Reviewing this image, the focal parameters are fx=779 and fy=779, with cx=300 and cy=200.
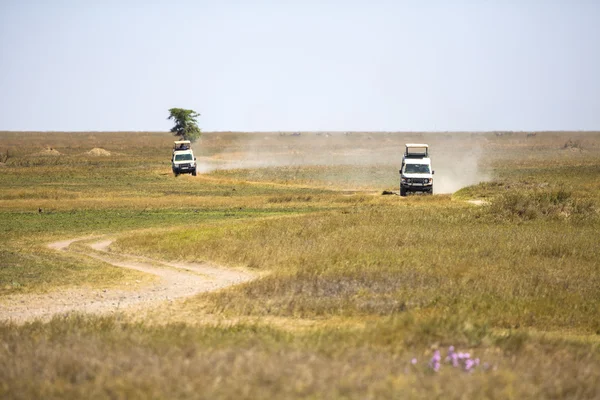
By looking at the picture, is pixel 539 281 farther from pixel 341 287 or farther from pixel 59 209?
pixel 59 209

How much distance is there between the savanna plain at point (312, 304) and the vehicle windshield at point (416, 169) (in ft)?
23.2

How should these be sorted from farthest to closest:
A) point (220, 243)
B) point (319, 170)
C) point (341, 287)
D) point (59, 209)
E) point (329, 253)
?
point (319, 170), point (59, 209), point (220, 243), point (329, 253), point (341, 287)

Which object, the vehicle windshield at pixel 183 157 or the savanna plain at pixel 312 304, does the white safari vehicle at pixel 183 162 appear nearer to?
the vehicle windshield at pixel 183 157

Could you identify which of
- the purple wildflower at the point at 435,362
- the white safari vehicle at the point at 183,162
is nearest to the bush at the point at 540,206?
the purple wildflower at the point at 435,362

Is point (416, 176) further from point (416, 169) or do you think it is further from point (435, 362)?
point (435, 362)

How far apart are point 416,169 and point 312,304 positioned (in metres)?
34.2

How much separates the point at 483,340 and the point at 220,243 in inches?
592

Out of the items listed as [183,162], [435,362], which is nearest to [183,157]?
[183,162]

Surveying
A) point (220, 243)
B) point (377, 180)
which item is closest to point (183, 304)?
point (220, 243)

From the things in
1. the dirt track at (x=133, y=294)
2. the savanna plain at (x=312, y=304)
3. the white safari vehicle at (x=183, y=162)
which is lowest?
the dirt track at (x=133, y=294)

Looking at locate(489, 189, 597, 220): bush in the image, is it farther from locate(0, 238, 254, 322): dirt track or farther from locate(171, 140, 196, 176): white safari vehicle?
locate(171, 140, 196, 176): white safari vehicle

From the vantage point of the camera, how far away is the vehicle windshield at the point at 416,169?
48.1m

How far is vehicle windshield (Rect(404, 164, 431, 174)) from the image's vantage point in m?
48.1

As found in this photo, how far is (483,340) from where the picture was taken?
9.80 meters
